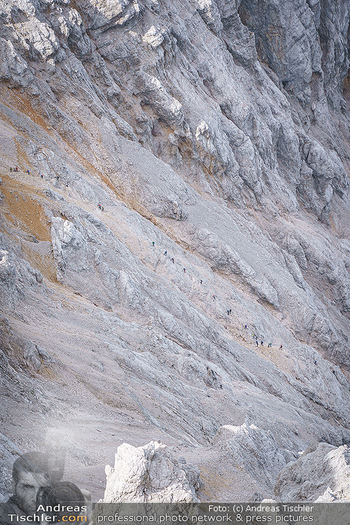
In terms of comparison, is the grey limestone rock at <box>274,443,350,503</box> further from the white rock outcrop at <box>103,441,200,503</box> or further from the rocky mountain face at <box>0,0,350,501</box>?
the white rock outcrop at <box>103,441,200,503</box>

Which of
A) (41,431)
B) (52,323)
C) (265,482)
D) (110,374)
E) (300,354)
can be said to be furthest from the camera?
(300,354)

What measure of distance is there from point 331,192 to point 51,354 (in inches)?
2474

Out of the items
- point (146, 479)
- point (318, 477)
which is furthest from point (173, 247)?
point (146, 479)

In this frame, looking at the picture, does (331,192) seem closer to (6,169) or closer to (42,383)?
(6,169)

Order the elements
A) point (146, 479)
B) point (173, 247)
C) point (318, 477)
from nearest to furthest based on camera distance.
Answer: point (146, 479) < point (318, 477) < point (173, 247)

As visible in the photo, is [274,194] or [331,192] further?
[331,192]

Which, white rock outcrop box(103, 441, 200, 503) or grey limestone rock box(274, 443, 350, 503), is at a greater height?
grey limestone rock box(274, 443, 350, 503)

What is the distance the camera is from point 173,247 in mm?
43500

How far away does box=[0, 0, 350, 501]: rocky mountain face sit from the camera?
59.5 ft

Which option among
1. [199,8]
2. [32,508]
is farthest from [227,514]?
[199,8]

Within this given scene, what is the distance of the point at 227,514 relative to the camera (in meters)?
11.3

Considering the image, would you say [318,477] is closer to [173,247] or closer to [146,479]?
[146,479]

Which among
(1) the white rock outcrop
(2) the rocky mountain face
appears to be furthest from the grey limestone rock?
(1) the white rock outcrop

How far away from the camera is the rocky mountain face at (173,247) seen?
18.1 meters
